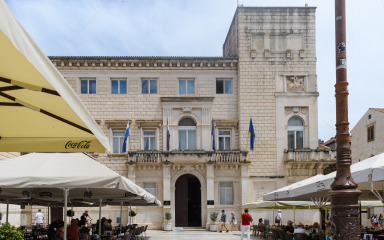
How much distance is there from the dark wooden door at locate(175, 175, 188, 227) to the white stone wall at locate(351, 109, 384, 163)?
16.8m

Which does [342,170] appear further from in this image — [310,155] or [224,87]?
[224,87]

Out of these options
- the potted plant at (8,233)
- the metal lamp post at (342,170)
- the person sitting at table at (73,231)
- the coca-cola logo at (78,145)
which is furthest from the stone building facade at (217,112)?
the coca-cola logo at (78,145)

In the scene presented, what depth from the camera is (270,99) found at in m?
36.1

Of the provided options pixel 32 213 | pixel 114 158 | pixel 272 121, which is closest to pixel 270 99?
pixel 272 121

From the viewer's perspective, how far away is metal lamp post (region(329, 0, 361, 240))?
26.1 feet

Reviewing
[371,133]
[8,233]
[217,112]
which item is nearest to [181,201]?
[217,112]

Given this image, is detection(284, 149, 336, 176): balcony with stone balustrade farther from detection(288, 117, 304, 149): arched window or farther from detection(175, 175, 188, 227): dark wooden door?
detection(175, 175, 188, 227): dark wooden door

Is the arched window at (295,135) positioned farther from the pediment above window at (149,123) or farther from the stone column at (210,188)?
the pediment above window at (149,123)

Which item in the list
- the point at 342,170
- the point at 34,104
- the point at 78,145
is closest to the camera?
the point at 34,104

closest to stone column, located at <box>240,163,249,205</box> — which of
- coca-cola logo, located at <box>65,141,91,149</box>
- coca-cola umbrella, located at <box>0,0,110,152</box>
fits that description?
coca-cola umbrella, located at <box>0,0,110,152</box>

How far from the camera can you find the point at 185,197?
36.2 meters

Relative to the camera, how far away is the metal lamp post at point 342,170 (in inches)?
314

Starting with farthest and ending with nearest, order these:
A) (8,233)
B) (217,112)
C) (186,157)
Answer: (217,112)
(186,157)
(8,233)

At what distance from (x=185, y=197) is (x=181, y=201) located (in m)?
0.40
